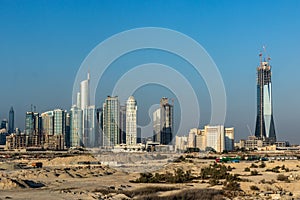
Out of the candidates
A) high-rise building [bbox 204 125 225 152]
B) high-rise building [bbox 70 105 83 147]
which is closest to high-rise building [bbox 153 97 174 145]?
high-rise building [bbox 70 105 83 147]

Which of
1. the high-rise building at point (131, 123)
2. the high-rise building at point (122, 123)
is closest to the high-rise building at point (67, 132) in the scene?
the high-rise building at point (122, 123)

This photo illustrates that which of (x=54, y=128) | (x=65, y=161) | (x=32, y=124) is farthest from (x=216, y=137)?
(x=65, y=161)

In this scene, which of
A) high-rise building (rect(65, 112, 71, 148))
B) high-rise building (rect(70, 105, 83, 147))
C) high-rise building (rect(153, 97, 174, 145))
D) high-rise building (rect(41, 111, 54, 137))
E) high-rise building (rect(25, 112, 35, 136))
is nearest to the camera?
high-rise building (rect(153, 97, 174, 145))

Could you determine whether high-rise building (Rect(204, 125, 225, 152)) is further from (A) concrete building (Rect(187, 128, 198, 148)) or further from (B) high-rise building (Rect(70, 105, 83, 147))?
(B) high-rise building (Rect(70, 105, 83, 147))

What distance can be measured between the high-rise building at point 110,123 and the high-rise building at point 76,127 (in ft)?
22.3

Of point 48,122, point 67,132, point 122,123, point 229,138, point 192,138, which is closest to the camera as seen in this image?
point 122,123

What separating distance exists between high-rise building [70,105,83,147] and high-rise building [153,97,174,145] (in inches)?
787

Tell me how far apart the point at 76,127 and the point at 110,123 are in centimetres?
2416

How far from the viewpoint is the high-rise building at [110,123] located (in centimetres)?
11444

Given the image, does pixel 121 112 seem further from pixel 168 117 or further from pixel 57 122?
pixel 57 122

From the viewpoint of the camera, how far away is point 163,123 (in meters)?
123

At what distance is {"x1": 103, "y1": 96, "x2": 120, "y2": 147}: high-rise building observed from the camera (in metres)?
114

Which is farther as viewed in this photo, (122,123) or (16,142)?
(16,142)

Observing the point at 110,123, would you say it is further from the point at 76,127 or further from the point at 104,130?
the point at 76,127
